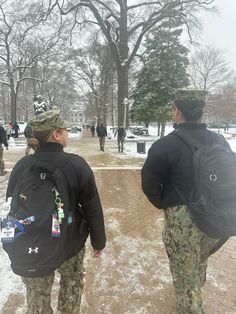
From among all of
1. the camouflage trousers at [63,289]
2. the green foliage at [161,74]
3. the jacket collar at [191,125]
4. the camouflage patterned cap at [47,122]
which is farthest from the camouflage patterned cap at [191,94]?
the green foliage at [161,74]

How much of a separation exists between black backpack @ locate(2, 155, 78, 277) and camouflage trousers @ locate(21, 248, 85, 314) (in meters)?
0.16

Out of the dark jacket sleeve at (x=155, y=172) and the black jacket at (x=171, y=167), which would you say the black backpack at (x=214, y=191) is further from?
the dark jacket sleeve at (x=155, y=172)

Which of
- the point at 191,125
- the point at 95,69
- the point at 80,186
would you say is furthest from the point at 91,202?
the point at 95,69

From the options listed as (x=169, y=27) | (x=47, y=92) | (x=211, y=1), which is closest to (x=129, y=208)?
(x=211, y=1)

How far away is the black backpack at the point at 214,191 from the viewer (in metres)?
1.83

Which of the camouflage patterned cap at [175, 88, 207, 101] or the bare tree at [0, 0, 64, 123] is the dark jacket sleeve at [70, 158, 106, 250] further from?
the bare tree at [0, 0, 64, 123]

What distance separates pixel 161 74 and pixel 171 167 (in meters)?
22.3

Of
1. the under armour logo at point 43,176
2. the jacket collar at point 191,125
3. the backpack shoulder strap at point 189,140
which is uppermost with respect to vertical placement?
the jacket collar at point 191,125

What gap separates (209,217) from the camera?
6.18 feet

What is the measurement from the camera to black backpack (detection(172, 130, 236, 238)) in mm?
1830

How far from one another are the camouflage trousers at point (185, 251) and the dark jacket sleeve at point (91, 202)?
21.5 inches

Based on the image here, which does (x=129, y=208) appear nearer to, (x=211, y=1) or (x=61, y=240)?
(x=61, y=240)

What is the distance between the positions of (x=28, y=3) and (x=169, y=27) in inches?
448

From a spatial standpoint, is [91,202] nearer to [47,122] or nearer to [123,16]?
[47,122]
